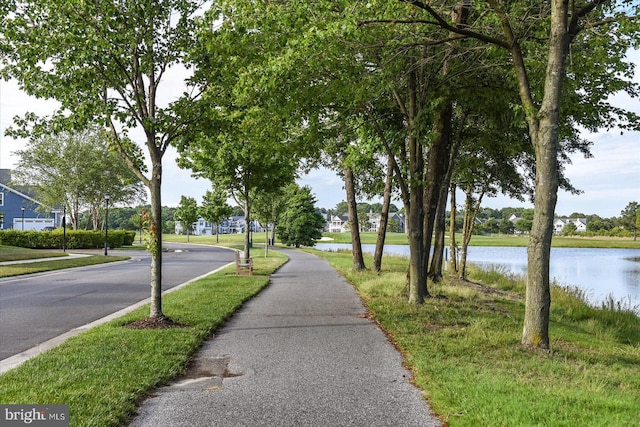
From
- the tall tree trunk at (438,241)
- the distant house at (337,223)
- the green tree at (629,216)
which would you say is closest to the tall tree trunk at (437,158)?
the tall tree trunk at (438,241)

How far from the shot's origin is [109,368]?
5.68m

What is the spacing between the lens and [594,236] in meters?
99.6

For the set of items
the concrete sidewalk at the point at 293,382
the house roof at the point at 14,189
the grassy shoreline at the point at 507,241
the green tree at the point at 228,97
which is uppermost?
the house roof at the point at 14,189

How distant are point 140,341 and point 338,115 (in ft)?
25.5

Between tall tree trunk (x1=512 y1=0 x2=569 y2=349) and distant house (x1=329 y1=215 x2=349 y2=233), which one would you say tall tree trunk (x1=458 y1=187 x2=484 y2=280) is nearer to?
tall tree trunk (x1=512 y1=0 x2=569 y2=349)

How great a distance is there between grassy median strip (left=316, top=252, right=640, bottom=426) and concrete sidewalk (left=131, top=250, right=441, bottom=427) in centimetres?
35

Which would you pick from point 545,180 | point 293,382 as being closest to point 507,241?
point 545,180

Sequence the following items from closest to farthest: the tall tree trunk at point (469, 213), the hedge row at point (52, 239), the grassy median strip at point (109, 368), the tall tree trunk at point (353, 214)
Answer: the grassy median strip at point (109, 368), the tall tree trunk at point (353, 214), the tall tree trunk at point (469, 213), the hedge row at point (52, 239)

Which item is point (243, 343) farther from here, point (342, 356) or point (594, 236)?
point (594, 236)

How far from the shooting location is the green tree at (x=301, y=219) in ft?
190

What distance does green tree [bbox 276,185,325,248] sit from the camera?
190ft

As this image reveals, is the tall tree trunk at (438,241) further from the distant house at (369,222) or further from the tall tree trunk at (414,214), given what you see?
the distant house at (369,222)

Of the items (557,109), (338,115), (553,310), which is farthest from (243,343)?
(553,310)

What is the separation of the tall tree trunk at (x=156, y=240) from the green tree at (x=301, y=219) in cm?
4784
